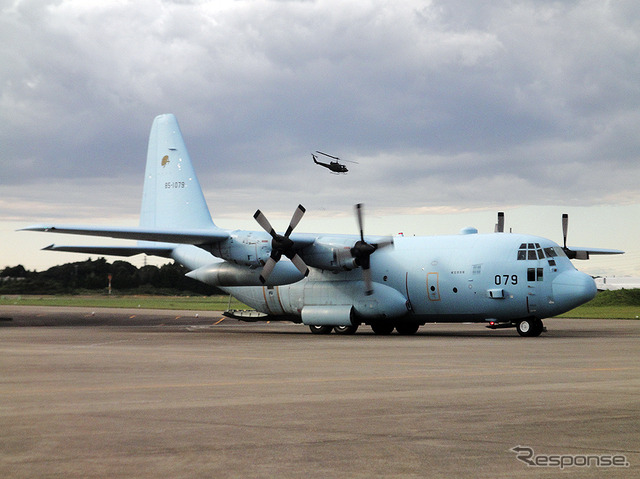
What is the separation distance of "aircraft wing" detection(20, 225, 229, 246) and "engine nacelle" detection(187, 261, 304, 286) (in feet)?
4.97

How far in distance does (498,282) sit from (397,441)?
25.2 m

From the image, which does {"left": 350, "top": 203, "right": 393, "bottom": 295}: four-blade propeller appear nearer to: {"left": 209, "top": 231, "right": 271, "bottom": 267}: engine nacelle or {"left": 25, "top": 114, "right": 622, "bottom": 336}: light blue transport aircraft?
{"left": 25, "top": 114, "right": 622, "bottom": 336}: light blue transport aircraft

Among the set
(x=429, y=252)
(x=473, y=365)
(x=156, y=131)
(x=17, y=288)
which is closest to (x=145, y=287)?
(x=17, y=288)

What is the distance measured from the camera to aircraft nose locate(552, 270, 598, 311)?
31.5 metres

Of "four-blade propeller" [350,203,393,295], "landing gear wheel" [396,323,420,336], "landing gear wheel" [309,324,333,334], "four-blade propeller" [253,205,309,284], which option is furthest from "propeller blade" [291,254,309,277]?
"landing gear wheel" [396,323,420,336]

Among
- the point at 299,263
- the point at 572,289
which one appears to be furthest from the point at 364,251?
the point at 572,289

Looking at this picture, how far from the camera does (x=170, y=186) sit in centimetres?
4400

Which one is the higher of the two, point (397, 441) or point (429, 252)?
point (429, 252)

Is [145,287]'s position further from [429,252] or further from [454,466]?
[454,466]

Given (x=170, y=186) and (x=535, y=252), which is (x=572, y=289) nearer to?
(x=535, y=252)

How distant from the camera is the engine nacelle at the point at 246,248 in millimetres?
34375

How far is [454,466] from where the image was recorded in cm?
726

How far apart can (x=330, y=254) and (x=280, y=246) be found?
2835 millimetres

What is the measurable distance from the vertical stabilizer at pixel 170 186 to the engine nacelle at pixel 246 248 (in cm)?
795
